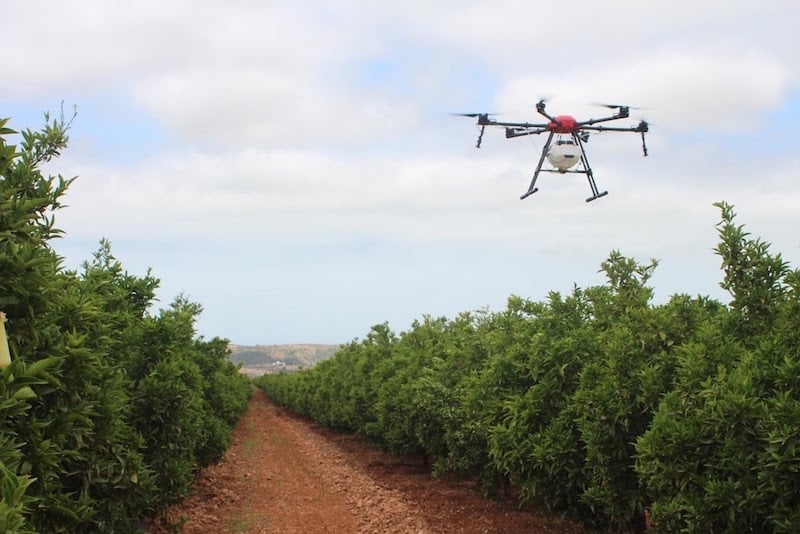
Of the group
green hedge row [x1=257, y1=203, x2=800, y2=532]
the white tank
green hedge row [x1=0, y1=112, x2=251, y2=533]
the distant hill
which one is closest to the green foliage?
green hedge row [x1=257, y1=203, x2=800, y2=532]

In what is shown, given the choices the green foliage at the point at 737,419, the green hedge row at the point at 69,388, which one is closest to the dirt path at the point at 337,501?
the green hedge row at the point at 69,388

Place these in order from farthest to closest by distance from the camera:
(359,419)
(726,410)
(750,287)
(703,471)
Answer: (359,419) → (750,287) → (703,471) → (726,410)

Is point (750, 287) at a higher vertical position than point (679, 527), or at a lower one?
higher

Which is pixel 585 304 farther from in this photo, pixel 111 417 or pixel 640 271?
pixel 111 417

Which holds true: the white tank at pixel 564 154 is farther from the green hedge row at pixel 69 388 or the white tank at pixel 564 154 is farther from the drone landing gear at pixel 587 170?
the green hedge row at pixel 69 388

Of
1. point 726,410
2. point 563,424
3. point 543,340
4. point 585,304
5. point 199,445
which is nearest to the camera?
point 726,410

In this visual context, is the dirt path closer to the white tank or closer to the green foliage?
the green foliage

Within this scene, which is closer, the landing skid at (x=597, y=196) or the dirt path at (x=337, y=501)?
the dirt path at (x=337, y=501)

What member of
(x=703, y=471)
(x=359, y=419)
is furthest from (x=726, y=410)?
(x=359, y=419)
